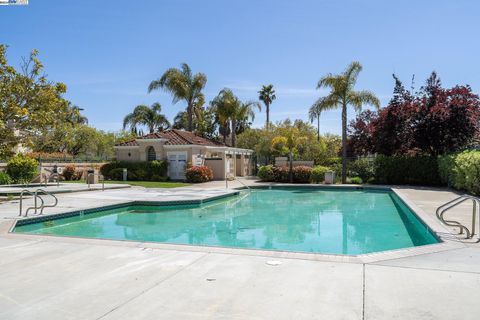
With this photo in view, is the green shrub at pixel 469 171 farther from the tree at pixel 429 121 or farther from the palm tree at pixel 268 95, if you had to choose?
the palm tree at pixel 268 95

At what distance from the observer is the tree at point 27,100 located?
14.7 m

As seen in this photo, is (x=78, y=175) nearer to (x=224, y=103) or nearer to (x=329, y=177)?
(x=224, y=103)

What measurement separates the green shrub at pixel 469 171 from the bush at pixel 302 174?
952 centimetres

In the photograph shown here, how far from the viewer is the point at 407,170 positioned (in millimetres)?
24141

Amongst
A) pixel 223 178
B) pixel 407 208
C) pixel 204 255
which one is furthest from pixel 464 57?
pixel 223 178

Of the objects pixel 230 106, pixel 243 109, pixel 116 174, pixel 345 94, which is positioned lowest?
pixel 116 174

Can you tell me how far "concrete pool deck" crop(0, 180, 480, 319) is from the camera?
4086 mm

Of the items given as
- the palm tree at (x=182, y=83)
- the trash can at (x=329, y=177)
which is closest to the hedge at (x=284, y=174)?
the trash can at (x=329, y=177)

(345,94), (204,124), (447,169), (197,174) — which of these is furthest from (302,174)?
(204,124)

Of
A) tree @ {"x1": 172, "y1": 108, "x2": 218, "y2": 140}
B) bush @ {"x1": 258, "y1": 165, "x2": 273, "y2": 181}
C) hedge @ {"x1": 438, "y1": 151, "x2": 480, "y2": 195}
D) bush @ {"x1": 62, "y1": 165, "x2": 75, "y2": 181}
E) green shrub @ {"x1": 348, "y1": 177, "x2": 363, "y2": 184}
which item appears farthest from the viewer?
tree @ {"x1": 172, "y1": 108, "x2": 218, "y2": 140}

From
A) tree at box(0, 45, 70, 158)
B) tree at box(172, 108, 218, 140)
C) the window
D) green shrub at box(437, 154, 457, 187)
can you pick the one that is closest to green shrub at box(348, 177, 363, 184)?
green shrub at box(437, 154, 457, 187)

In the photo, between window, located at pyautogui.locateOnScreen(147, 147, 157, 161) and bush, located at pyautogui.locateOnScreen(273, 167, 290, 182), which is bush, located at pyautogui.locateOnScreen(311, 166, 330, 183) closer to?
bush, located at pyautogui.locateOnScreen(273, 167, 290, 182)

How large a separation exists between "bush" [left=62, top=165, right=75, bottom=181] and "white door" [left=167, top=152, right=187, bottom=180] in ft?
23.6

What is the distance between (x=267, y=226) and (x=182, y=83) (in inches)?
982
